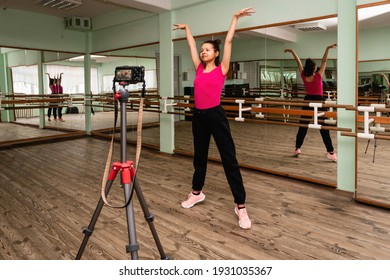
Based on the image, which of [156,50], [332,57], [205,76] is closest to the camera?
[205,76]

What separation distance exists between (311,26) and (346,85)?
76cm

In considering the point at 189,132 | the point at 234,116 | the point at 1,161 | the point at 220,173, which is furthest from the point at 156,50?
the point at 1,161

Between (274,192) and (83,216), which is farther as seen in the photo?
(274,192)

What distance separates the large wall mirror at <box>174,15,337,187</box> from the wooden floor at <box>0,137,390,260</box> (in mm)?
297

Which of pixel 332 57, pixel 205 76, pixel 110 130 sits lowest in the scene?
pixel 110 130

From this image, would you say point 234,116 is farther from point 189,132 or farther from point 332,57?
point 332,57

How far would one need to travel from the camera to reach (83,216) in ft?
9.34

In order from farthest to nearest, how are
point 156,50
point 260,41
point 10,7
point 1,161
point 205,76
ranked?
point 10,7
point 156,50
point 1,161
point 260,41
point 205,76

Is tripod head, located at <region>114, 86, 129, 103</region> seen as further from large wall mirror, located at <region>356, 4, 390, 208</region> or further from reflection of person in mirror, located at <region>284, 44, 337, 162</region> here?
reflection of person in mirror, located at <region>284, 44, 337, 162</region>

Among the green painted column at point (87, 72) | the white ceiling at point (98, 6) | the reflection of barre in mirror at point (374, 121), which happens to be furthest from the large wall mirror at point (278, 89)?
the green painted column at point (87, 72)

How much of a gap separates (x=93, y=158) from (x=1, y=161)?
1.36m

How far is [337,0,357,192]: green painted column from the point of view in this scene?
3213mm

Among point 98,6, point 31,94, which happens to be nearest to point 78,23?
point 98,6

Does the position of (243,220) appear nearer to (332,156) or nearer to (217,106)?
(217,106)
